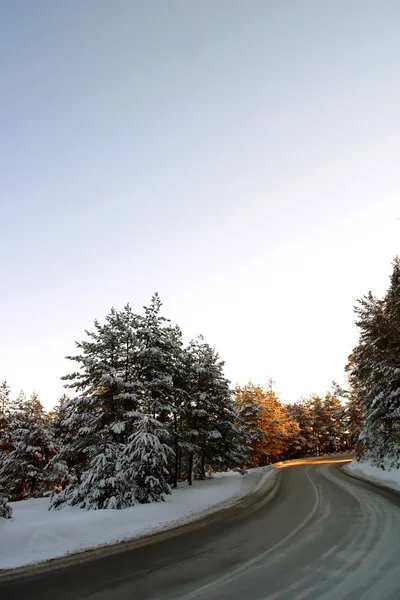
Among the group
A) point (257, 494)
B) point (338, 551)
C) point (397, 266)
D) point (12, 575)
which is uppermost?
point (397, 266)

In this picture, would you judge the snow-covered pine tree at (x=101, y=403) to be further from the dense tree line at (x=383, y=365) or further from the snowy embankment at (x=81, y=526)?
the dense tree line at (x=383, y=365)

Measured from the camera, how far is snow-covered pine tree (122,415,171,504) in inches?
654

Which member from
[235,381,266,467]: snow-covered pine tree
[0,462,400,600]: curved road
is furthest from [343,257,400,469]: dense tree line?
[235,381,266,467]: snow-covered pine tree

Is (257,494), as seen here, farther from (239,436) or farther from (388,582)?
(388,582)

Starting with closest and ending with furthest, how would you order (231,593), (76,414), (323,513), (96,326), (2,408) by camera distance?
1. (231,593)
2. (323,513)
3. (76,414)
4. (96,326)
5. (2,408)

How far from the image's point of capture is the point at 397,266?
23.6m

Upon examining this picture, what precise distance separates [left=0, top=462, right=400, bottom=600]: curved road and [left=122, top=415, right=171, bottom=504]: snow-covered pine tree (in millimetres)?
5224

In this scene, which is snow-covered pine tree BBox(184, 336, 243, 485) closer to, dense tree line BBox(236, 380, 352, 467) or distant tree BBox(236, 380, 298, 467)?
dense tree line BBox(236, 380, 352, 467)

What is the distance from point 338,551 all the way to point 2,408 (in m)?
40.2

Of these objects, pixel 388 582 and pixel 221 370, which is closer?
pixel 388 582

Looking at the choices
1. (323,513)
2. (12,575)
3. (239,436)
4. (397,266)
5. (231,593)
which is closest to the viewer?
(231,593)

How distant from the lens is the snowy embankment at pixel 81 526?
9.14m

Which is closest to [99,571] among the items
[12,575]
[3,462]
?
[12,575]

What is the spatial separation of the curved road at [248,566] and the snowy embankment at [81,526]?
1194 mm
